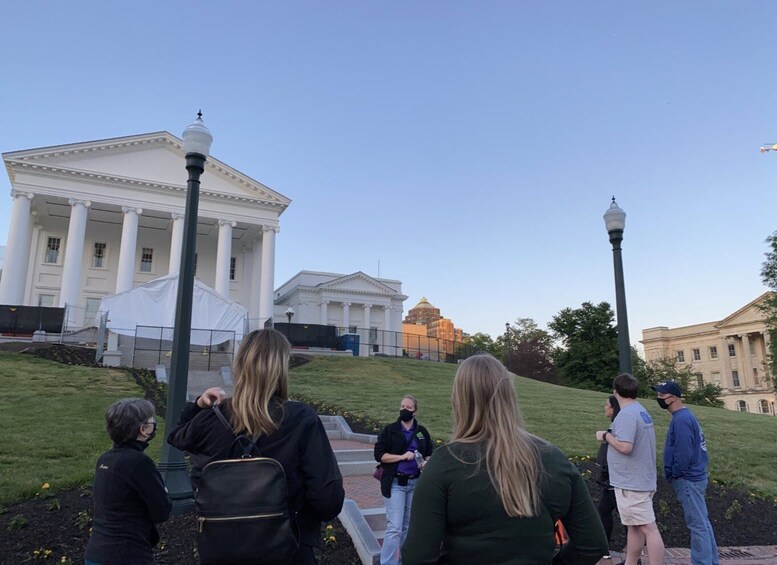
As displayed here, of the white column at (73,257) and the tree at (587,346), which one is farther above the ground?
the white column at (73,257)

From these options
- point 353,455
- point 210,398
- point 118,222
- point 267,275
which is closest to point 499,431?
point 210,398

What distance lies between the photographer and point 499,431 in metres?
2.27

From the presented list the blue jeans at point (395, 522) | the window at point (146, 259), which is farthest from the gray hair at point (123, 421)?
the window at point (146, 259)

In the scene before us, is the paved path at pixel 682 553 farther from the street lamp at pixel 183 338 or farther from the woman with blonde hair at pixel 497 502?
the woman with blonde hair at pixel 497 502

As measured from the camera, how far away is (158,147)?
136 ft

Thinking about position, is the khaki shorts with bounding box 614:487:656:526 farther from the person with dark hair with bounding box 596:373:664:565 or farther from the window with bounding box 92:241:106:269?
the window with bounding box 92:241:106:269

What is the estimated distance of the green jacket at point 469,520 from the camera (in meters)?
2.13

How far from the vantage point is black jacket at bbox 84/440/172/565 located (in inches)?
125

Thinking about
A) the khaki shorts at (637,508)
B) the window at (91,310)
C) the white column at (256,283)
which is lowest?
the khaki shorts at (637,508)

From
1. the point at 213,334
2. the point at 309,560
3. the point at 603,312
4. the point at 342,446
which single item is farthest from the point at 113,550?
the point at 603,312

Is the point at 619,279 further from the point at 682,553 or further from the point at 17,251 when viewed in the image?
the point at 17,251

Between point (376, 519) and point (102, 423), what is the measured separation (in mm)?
7777

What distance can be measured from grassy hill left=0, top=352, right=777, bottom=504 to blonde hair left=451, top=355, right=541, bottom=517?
704 centimetres

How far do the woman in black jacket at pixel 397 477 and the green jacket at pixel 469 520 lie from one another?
141 inches
